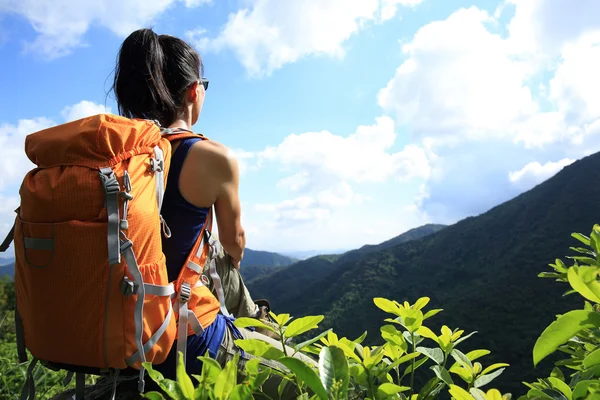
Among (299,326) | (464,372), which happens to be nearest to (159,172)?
(299,326)

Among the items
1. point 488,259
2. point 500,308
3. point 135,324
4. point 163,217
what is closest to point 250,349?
point 135,324

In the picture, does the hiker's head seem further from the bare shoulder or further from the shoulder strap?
the bare shoulder

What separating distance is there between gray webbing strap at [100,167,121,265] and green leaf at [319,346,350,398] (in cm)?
80

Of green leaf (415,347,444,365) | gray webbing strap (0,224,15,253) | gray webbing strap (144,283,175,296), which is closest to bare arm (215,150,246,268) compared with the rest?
gray webbing strap (144,283,175,296)

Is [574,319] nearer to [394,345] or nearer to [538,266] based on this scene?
[394,345]

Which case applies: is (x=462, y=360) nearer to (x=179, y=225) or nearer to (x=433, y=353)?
(x=433, y=353)

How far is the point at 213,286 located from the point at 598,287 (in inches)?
55.0

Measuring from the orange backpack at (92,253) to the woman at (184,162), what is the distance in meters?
0.15

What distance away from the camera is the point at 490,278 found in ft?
149

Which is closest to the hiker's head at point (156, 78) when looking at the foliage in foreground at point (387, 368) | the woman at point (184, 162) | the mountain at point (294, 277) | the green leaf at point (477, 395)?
the woman at point (184, 162)

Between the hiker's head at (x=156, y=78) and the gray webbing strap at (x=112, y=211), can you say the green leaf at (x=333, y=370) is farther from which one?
the hiker's head at (x=156, y=78)

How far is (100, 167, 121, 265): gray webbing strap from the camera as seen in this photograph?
3.98 feet

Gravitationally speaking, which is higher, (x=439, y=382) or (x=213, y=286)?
(x=213, y=286)

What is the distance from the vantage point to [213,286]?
1.69 meters
